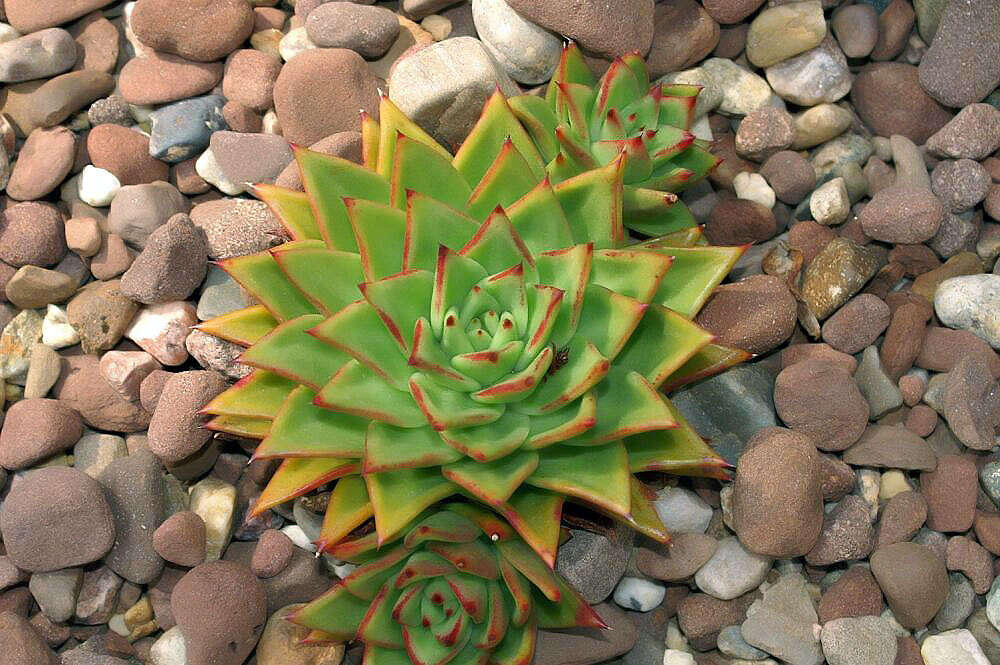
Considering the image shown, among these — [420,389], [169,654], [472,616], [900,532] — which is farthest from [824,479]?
[169,654]

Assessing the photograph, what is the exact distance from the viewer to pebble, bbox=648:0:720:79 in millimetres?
2686

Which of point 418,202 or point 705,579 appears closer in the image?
point 418,202

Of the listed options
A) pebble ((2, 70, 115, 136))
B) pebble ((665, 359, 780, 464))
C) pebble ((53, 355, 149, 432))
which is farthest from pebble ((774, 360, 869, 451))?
pebble ((2, 70, 115, 136))

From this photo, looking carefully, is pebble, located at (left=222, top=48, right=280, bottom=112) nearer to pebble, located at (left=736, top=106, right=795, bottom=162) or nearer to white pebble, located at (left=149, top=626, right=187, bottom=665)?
pebble, located at (left=736, top=106, right=795, bottom=162)

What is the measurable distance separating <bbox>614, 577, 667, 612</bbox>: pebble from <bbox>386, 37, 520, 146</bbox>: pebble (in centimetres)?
130

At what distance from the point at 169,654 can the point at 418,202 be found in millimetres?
1259

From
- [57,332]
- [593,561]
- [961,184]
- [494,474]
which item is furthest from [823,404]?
[57,332]

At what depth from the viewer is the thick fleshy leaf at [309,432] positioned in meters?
1.83

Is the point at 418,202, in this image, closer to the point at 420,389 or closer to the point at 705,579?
the point at 420,389

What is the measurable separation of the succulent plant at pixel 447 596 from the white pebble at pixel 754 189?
4.10 feet

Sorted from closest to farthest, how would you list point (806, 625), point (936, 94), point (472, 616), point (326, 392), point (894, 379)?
point (326, 392) → point (472, 616) → point (806, 625) → point (894, 379) → point (936, 94)

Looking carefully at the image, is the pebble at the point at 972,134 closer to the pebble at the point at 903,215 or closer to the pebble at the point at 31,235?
the pebble at the point at 903,215

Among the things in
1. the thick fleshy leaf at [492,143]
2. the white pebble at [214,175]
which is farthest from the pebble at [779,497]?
the white pebble at [214,175]

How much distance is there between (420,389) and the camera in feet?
5.74
